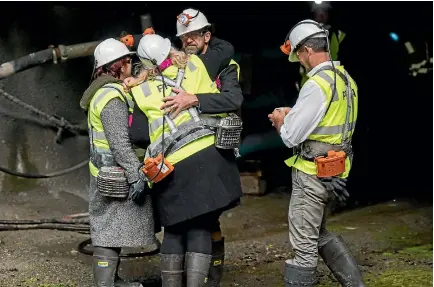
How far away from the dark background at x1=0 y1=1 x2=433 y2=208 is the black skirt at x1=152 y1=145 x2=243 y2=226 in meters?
3.64

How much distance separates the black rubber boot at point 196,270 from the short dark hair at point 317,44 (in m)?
1.57

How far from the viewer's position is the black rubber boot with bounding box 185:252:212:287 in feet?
17.0

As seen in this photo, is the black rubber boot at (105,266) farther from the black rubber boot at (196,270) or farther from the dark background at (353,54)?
the dark background at (353,54)

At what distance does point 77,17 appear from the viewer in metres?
8.47

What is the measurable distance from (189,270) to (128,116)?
3.69 ft

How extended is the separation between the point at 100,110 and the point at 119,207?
0.69 m

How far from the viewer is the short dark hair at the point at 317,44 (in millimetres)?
5103

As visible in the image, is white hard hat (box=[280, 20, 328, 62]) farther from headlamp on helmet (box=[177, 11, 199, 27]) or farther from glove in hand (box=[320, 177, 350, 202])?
glove in hand (box=[320, 177, 350, 202])

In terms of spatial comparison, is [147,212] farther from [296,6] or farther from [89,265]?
[296,6]

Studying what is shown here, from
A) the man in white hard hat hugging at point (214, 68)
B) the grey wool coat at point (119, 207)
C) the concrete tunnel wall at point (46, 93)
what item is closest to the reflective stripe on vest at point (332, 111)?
the man in white hard hat hugging at point (214, 68)

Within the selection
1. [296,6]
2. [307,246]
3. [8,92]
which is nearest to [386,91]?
[296,6]

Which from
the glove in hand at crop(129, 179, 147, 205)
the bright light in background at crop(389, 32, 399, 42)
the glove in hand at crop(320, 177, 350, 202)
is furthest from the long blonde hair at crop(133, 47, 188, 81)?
the bright light in background at crop(389, 32, 399, 42)

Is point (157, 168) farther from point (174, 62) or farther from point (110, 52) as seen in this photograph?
point (110, 52)

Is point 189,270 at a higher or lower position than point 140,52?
lower
